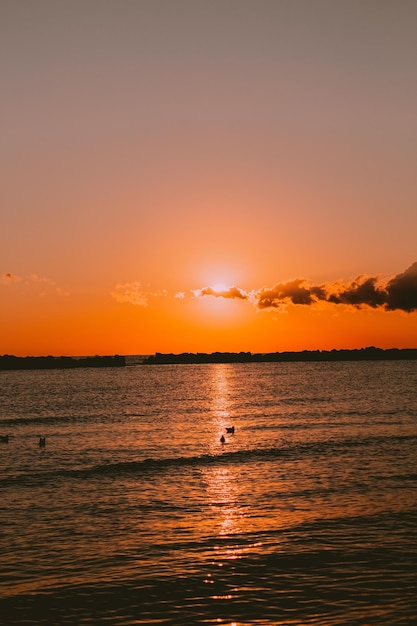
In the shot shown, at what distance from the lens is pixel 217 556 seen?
24.5 metres

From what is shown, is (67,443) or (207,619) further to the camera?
(67,443)

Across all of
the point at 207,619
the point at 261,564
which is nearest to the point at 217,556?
the point at 261,564

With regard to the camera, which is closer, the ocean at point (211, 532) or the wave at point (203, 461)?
the ocean at point (211, 532)

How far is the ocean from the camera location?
1980cm

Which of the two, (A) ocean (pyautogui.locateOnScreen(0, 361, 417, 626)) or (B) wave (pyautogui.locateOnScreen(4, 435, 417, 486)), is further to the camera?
(B) wave (pyautogui.locateOnScreen(4, 435, 417, 486))

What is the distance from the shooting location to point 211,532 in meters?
27.9

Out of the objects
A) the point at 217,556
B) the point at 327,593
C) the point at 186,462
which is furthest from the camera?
the point at 186,462

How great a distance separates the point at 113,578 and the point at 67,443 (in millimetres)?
40430

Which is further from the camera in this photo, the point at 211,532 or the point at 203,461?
the point at 203,461

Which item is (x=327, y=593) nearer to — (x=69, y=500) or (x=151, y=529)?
(x=151, y=529)

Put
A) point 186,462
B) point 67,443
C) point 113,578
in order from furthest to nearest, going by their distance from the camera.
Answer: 1. point 67,443
2. point 186,462
3. point 113,578

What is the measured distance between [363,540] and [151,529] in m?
8.72

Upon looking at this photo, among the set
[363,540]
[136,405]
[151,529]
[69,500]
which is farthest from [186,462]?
[136,405]

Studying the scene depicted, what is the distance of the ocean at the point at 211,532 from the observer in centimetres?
1980
